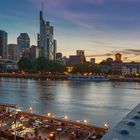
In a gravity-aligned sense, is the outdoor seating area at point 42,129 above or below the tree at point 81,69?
below

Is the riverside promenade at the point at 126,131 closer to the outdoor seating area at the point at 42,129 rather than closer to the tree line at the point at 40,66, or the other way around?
the outdoor seating area at the point at 42,129

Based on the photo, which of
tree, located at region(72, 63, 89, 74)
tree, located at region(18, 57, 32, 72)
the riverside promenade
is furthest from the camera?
tree, located at region(72, 63, 89, 74)

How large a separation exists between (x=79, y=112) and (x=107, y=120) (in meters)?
5.16

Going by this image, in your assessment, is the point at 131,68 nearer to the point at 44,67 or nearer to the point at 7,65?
the point at 44,67

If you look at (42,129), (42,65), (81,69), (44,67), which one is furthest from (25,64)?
(42,129)

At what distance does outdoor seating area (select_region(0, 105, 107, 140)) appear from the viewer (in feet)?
47.0

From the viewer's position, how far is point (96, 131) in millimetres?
14359

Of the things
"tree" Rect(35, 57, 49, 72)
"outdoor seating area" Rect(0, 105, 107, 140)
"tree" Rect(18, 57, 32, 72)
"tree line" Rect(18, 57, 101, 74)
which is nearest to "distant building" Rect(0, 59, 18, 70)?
"tree line" Rect(18, 57, 101, 74)

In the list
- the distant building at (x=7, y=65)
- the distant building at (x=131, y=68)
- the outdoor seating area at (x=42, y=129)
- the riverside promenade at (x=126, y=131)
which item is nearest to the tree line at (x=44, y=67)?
the distant building at (x=131, y=68)

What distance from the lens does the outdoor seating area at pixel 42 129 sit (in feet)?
47.0

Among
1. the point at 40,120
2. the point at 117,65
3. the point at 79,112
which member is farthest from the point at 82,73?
the point at 40,120

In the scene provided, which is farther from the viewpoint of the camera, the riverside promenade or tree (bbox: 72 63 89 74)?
tree (bbox: 72 63 89 74)

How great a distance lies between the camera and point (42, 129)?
52.2 feet

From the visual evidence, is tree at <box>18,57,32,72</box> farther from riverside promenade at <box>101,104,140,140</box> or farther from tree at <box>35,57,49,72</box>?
riverside promenade at <box>101,104,140,140</box>
